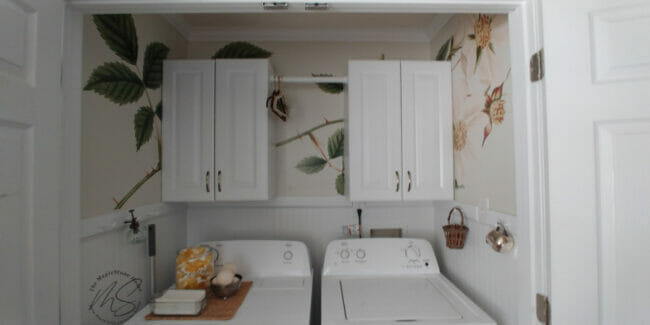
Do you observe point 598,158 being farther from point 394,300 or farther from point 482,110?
point 394,300

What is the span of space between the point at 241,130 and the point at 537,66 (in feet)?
4.76

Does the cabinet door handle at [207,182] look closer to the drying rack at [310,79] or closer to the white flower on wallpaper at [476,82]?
the drying rack at [310,79]

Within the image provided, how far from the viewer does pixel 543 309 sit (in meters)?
0.87

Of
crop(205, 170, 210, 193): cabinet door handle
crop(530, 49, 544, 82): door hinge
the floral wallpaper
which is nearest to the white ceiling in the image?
the floral wallpaper

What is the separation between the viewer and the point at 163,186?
5.68ft

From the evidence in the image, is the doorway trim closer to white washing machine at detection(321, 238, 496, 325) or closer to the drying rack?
white washing machine at detection(321, 238, 496, 325)

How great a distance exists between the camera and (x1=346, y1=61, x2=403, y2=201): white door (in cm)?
174

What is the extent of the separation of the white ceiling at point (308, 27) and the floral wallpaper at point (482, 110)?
27 centimetres

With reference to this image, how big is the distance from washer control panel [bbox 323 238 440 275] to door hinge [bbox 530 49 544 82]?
1.24 meters

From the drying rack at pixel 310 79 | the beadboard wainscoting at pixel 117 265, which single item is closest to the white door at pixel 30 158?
the beadboard wainscoting at pixel 117 265

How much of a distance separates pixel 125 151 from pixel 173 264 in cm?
84

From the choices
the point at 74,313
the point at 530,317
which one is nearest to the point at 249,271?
the point at 74,313

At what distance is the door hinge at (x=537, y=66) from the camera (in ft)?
2.85

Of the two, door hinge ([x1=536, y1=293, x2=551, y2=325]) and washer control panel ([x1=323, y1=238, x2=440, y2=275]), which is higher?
door hinge ([x1=536, y1=293, x2=551, y2=325])
